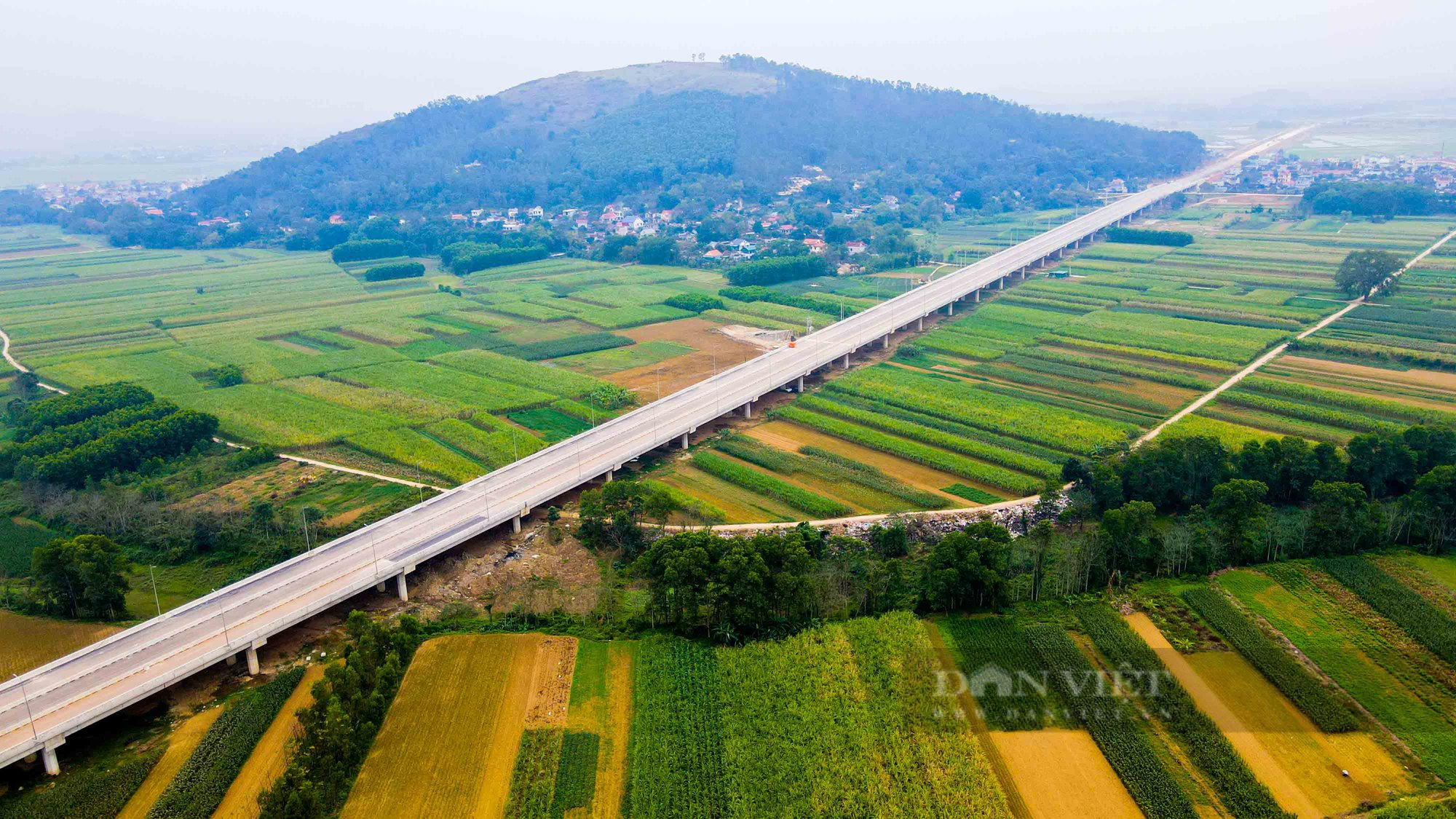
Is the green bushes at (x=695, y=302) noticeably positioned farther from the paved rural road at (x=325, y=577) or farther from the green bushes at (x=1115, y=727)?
the green bushes at (x=1115, y=727)

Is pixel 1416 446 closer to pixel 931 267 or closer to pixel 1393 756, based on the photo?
pixel 1393 756

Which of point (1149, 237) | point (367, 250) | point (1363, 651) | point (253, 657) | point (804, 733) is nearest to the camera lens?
point (804, 733)

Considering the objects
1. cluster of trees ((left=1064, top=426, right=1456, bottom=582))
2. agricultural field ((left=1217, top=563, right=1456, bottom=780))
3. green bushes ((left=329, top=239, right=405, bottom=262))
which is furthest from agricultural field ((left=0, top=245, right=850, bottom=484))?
agricultural field ((left=1217, top=563, right=1456, bottom=780))

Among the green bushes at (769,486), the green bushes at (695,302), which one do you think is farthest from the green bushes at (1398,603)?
the green bushes at (695,302)

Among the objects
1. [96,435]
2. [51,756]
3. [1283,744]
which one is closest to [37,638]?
[51,756]

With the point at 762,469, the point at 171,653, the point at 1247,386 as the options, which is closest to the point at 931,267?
the point at 1247,386

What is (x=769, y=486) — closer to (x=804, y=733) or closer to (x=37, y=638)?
(x=804, y=733)

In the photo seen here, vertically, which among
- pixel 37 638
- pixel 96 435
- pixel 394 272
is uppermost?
pixel 394 272
